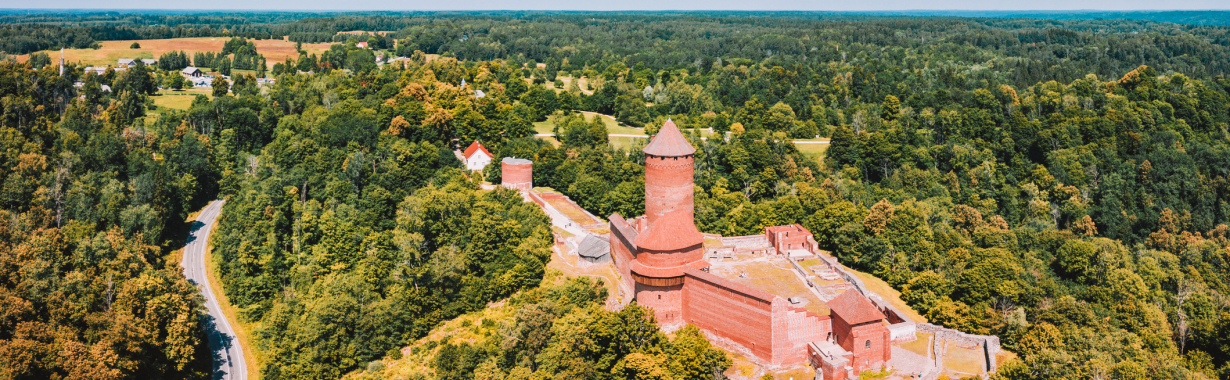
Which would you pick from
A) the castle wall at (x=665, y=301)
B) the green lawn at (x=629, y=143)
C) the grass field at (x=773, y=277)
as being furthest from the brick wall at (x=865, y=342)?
the green lawn at (x=629, y=143)

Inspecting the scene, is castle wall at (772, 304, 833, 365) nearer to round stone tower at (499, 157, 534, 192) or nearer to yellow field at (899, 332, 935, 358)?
yellow field at (899, 332, 935, 358)

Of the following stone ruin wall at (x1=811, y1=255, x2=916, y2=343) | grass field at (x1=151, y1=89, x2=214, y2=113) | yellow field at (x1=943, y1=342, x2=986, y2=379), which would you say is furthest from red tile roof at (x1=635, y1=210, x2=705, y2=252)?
grass field at (x1=151, y1=89, x2=214, y2=113)

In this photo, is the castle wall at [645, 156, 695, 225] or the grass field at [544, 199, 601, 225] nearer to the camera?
the castle wall at [645, 156, 695, 225]

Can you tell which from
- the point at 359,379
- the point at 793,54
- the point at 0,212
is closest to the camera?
the point at 359,379

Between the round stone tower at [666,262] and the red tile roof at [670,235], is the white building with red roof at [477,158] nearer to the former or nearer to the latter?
the round stone tower at [666,262]

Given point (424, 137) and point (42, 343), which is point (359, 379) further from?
point (424, 137)

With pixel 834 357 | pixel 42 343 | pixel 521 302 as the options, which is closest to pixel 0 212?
pixel 42 343
